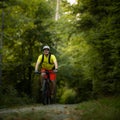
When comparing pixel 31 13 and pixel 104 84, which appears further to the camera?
pixel 31 13

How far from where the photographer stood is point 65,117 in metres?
7.40

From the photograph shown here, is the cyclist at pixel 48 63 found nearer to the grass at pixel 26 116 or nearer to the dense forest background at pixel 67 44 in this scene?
the dense forest background at pixel 67 44

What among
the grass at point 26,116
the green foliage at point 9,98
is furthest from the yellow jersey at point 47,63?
the grass at point 26,116

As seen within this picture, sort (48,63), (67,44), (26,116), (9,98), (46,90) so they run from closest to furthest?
1. (26,116)
2. (48,63)
3. (46,90)
4. (9,98)
5. (67,44)

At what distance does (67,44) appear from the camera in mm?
15047

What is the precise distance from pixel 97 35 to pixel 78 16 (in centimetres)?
218

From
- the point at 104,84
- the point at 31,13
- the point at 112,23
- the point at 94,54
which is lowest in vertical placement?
the point at 104,84

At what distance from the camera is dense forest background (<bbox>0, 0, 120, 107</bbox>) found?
9742 mm

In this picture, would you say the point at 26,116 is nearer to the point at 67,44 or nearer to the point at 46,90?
the point at 46,90

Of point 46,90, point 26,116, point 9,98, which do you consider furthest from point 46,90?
point 26,116

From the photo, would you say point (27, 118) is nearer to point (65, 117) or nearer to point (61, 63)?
point (65, 117)

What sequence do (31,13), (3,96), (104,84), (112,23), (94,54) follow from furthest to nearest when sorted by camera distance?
1. (31,13)
2. (3,96)
3. (94,54)
4. (104,84)
5. (112,23)

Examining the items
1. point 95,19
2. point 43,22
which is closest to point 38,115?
point 95,19

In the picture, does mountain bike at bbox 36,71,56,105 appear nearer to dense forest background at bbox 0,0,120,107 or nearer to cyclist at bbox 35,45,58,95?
cyclist at bbox 35,45,58,95
